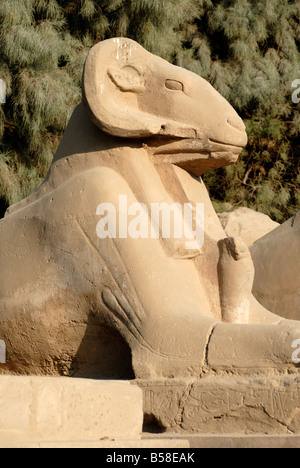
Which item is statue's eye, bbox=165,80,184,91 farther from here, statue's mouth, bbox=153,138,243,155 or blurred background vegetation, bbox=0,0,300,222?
blurred background vegetation, bbox=0,0,300,222

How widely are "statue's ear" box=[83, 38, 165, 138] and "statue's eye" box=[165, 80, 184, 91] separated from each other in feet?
0.49

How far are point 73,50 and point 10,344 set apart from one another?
698cm

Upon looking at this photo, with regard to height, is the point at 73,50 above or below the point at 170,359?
below

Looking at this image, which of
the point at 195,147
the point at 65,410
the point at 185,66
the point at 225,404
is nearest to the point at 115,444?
the point at 65,410

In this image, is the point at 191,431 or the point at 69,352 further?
the point at 69,352

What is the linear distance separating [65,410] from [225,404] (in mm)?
1095

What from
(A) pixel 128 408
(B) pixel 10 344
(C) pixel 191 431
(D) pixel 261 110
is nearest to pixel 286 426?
(C) pixel 191 431

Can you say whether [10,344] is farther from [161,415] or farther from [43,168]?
[43,168]

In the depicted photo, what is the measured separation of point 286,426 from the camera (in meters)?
4.44

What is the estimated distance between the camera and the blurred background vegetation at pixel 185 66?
36.7ft

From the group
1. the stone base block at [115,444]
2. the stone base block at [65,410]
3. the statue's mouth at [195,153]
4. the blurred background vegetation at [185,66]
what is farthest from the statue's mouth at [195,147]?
the blurred background vegetation at [185,66]

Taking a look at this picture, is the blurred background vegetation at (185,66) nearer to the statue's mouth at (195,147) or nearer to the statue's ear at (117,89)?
the statue's ear at (117,89)

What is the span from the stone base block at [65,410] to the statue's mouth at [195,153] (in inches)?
78.9
